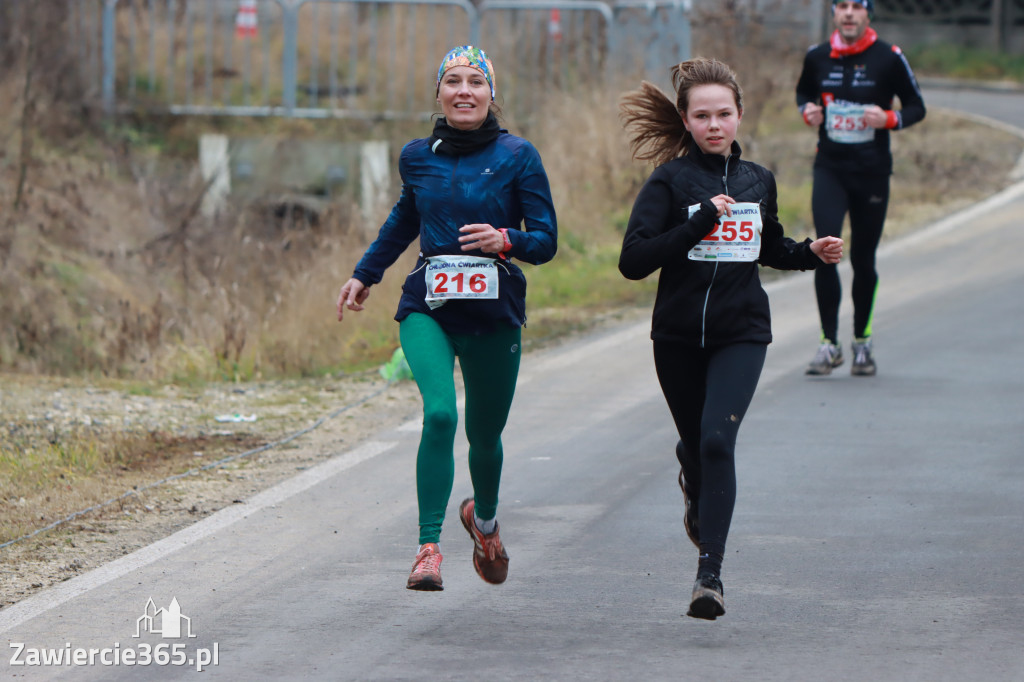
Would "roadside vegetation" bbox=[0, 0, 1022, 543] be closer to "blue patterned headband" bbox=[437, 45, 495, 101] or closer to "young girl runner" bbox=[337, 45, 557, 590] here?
"young girl runner" bbox=[337, 45, 557, 590]

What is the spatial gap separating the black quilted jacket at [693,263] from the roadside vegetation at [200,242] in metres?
2.92

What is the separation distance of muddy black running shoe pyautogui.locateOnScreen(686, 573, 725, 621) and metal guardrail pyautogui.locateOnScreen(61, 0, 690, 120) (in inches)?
539

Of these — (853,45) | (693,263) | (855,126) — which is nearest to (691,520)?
(693,263)

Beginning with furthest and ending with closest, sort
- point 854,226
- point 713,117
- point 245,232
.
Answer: point 245,232 < point 854,226 < point 713,117

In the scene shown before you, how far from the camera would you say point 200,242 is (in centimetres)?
1504

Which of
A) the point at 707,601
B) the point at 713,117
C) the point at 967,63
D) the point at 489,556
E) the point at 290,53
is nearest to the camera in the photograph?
the point at 707,601

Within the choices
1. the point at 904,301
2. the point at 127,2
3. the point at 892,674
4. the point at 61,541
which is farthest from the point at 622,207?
the point at 892,674

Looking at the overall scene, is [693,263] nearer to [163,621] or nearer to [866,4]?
[163,621]

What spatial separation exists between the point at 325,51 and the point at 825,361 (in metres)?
11.0

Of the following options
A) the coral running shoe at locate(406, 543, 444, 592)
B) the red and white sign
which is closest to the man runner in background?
the coral running shoe at locate(406, 543, 444, 592)

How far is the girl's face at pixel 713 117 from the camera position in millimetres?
5445

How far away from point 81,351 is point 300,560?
6210 mm

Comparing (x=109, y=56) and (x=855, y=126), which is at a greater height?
(x=109, y=56)

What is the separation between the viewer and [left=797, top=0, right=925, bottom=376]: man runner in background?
9586 mm
